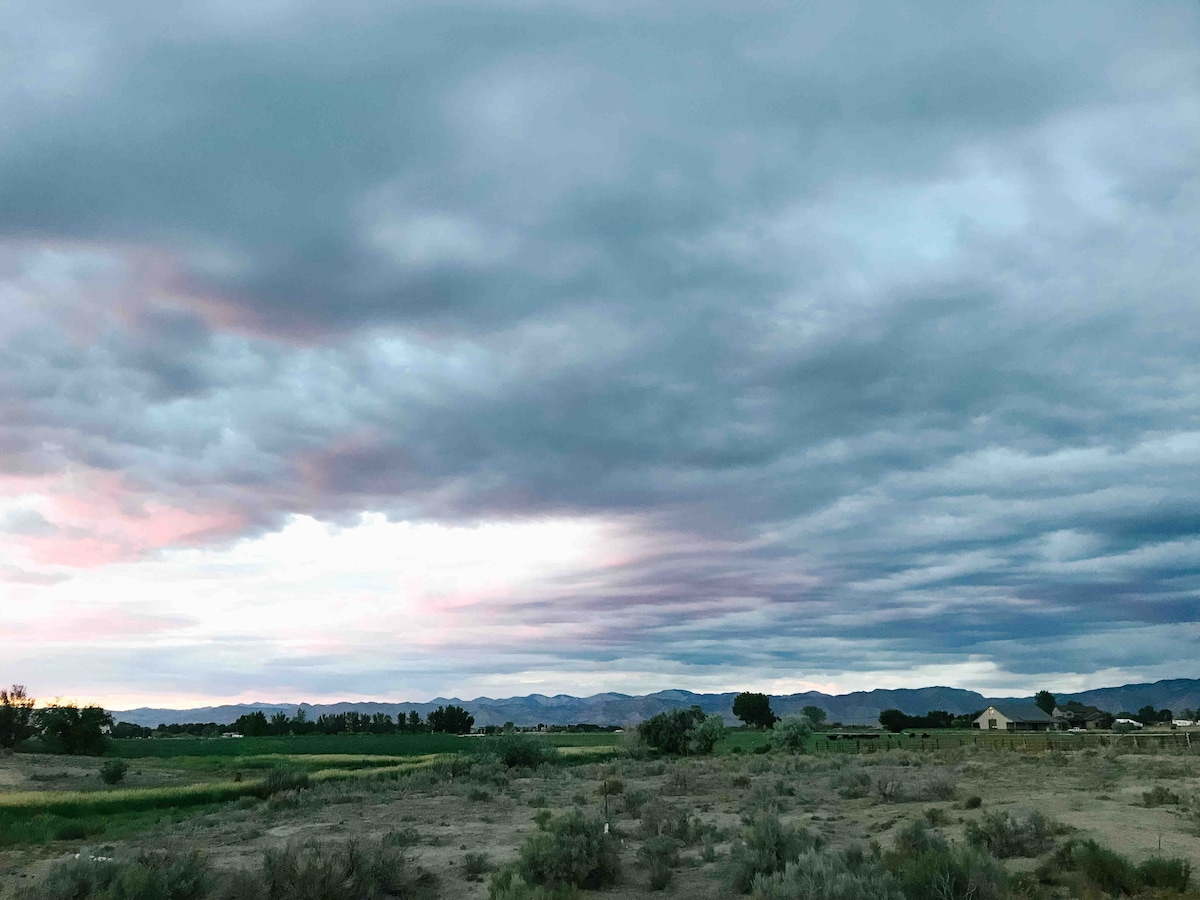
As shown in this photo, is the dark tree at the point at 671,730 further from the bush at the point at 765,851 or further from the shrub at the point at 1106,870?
the shrub at the point at 1106,870

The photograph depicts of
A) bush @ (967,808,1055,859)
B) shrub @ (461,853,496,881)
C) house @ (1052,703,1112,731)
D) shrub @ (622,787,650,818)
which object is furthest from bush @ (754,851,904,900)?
house @ (1052,703,1112,731)

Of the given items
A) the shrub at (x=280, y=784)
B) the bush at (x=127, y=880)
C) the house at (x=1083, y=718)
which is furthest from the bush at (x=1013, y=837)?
the house at (x=1083, y=718)

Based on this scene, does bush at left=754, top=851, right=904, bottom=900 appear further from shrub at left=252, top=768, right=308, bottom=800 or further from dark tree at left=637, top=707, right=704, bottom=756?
dark tree at left=637, top=707, right=704, bottom=756

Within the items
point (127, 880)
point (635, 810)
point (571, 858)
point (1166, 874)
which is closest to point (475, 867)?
point (571, 858)

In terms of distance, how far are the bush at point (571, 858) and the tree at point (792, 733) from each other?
65.7m

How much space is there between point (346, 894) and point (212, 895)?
2805 millimetres

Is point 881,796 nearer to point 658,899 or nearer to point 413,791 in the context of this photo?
point 658,899

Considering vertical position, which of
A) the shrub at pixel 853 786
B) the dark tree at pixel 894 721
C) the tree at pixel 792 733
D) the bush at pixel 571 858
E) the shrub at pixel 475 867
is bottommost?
the dark tree at pixel 894 721

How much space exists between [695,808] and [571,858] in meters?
15.2

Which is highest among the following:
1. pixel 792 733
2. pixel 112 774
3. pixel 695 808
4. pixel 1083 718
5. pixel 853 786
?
pixel 853 786

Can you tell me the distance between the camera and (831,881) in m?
13.3

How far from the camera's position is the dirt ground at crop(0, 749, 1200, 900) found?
20.3m

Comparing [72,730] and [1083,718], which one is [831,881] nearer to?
[72,730]

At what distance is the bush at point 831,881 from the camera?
12.7 meters
